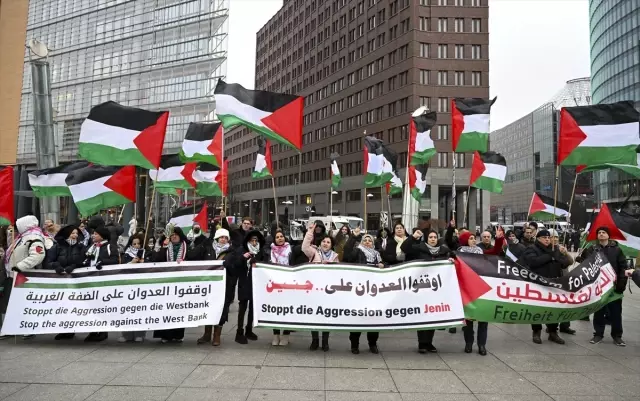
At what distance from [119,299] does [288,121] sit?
186 inches

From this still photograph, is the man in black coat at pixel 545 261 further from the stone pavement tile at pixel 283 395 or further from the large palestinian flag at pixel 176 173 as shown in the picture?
the large palestinian flag at pixel 176 173

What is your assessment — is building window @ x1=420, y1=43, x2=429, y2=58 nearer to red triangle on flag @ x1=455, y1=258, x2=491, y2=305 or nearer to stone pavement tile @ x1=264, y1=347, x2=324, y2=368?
red triangle on flag @ x1=455, y1=258, x2=491, y2=305

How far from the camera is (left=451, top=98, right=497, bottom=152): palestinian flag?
11828 mm

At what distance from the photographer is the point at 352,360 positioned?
6.41 m

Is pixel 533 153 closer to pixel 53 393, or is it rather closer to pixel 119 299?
pixel 119 299

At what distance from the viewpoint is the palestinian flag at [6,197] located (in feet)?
25.6

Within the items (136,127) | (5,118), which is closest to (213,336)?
(136,127)

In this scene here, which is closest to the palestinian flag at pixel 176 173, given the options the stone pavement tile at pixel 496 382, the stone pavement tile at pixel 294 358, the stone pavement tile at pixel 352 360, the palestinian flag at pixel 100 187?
the palestinian flag at pixel 100 187

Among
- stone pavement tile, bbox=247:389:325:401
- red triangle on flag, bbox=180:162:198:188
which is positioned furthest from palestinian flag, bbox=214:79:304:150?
red triangle on flag, bbox=180:162:198:188

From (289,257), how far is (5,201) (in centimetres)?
523

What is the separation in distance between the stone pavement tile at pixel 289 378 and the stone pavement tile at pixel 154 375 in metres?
0.99

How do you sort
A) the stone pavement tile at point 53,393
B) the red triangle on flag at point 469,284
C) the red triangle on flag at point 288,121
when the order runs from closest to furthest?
the stone pavement tile at point 53,393 < the red triangle on flag at point 469,284 < the red triangle on flag at point 288,121

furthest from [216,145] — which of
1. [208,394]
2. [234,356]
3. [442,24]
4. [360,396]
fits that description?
[442,24]

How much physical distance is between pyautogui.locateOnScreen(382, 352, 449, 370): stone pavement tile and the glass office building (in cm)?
4372
